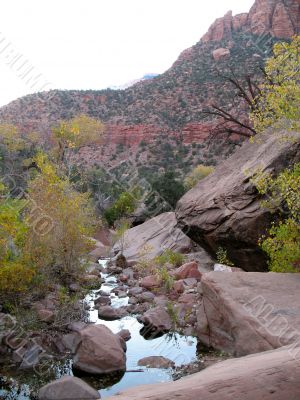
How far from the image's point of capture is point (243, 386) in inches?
155

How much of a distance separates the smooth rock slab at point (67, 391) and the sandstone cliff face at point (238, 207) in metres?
5.28

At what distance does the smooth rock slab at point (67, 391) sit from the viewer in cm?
561

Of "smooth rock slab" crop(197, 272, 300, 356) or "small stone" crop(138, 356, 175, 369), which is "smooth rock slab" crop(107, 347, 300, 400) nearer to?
"smooth rock slab" crop(197, 272, 300, 356)

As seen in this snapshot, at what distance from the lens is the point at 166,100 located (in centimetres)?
4700

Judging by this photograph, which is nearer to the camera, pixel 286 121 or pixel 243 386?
pixel 243 386

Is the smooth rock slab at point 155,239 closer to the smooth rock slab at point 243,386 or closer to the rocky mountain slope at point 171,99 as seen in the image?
the smooth rock slab at point 243,386

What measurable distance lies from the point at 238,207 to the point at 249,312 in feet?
13.1

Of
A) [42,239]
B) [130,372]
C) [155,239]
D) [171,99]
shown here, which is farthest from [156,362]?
[171,99]

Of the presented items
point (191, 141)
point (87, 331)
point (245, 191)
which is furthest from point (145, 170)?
point (87, 331)

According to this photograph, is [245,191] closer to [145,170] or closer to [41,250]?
[41,250]

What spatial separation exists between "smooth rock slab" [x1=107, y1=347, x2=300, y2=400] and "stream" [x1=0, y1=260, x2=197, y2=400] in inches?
96.5

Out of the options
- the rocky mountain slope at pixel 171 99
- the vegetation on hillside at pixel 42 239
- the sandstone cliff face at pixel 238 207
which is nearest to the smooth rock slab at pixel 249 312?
the sandstone cliff face at pixel 238 207

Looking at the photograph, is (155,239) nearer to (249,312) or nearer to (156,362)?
(156,362)

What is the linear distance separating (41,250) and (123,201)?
15.3 meters
